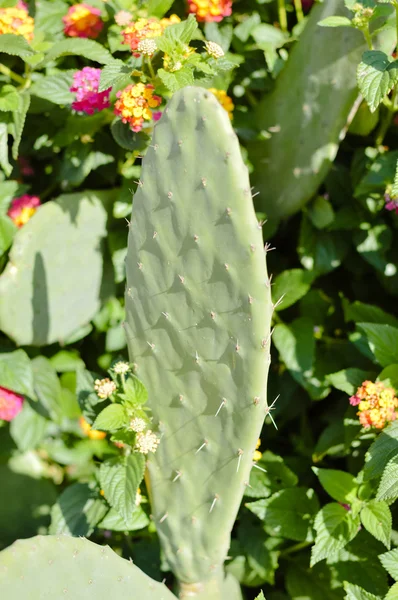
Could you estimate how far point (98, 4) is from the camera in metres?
1.60

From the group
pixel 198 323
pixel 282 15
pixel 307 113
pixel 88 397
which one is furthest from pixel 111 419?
pixel 282 15

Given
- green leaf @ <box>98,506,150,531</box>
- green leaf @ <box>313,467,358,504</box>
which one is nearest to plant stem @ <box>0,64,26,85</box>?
green leaf @ <box>98,506,150,531</box>

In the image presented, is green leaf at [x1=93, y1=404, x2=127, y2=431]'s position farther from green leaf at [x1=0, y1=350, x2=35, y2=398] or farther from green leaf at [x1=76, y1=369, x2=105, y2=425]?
green leaf at [x1=0, y1=350, x2=35, y2=398]

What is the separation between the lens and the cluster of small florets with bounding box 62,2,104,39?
5.12 feet

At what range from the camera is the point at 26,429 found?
177cm

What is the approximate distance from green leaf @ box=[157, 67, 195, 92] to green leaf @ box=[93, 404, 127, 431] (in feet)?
2.07

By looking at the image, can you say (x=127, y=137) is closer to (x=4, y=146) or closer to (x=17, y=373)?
(x=4, y=146)

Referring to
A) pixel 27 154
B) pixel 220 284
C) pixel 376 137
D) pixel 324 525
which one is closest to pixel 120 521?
pixel 324 525

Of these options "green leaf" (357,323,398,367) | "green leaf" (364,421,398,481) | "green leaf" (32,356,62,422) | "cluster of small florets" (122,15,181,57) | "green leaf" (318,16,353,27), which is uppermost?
"green leaf" (318,16,353,27)

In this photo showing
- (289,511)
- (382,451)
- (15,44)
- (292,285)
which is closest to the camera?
(382,451)

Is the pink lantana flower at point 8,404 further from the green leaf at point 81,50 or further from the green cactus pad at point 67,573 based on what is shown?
the green leaf at point 81,50

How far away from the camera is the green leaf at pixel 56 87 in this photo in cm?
152

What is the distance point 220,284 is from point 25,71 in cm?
83

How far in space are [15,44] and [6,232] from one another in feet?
1.40
